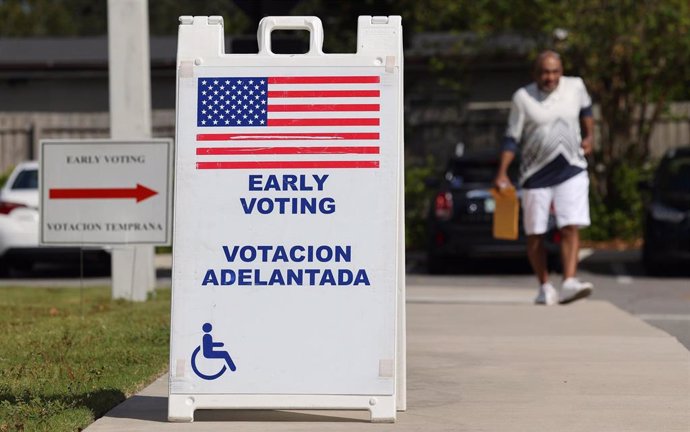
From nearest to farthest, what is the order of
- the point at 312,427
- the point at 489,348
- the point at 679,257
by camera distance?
1. the point at 312,427
2. the point at 489,348
3. the point at 679,257

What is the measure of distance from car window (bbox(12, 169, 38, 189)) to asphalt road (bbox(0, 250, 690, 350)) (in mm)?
1121

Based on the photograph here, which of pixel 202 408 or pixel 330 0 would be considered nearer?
pixel 202 408

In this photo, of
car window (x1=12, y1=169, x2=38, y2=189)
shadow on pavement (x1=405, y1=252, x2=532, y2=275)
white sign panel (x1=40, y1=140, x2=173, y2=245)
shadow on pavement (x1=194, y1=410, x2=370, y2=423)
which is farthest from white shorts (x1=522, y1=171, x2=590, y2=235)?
car window (x1=12, y1=169, x2=38, y2=189)

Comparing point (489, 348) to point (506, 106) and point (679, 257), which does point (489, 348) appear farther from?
point (506, 106)

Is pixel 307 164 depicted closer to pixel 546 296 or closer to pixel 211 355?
pixel 211 355

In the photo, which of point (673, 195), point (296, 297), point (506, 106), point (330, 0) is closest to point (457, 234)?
point (673, 195)

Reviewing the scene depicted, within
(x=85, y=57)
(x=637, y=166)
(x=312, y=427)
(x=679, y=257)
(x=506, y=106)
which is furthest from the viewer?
(x=85, y=57)

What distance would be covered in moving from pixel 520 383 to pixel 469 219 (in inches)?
408

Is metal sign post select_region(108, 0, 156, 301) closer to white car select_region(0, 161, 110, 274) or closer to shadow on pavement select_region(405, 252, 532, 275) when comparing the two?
white car select_region(0, 161, 110, 274)

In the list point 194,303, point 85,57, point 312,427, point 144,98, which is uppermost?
point 85,57

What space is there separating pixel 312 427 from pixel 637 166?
17074mm

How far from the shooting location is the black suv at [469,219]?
60.7ft

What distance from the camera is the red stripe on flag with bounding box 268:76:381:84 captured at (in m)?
7.06

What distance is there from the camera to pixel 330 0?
34.8 meters
